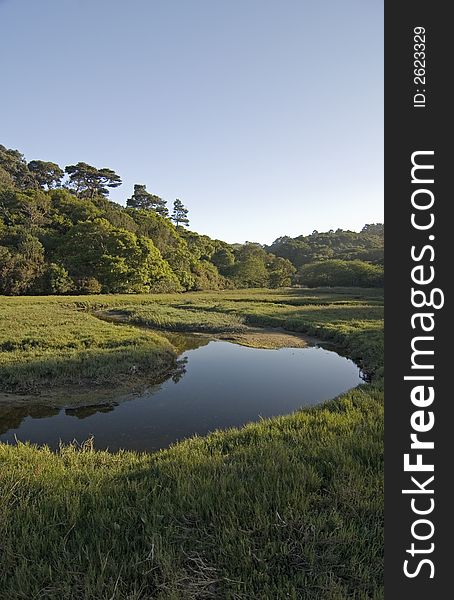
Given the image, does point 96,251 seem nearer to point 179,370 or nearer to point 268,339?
point 268,339

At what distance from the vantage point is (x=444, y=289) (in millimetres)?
2145

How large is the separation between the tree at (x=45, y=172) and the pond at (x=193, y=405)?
85334mm

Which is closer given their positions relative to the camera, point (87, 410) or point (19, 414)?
point (19, 414)

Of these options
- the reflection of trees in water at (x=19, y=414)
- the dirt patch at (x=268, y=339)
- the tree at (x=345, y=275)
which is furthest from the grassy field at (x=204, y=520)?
the tree at (x=345, y=275)

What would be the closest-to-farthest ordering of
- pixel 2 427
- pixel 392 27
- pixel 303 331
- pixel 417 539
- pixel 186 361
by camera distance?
1. pixel 417 539
2. pixel 392 27
3. pixel 2 427
4. pixel 186 361
5. pixel 303 331

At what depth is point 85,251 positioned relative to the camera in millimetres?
52219

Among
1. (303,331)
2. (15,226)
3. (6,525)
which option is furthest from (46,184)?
(6,525)

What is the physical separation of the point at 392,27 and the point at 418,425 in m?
2.52

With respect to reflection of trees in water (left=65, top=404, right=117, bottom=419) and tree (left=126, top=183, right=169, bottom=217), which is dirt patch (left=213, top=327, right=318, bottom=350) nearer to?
reflection of trees in water (left=65, top=404, right=117, bottom=419)

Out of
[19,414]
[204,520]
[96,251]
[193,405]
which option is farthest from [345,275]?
[204,520]

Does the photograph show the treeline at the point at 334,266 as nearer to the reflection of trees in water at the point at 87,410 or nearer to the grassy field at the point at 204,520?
the reflection of trees in water at the point at 87,410

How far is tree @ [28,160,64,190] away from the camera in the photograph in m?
83.2

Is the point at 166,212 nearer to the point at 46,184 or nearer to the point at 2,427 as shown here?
the point at 46,184

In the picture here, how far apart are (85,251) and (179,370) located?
43.6 meters
